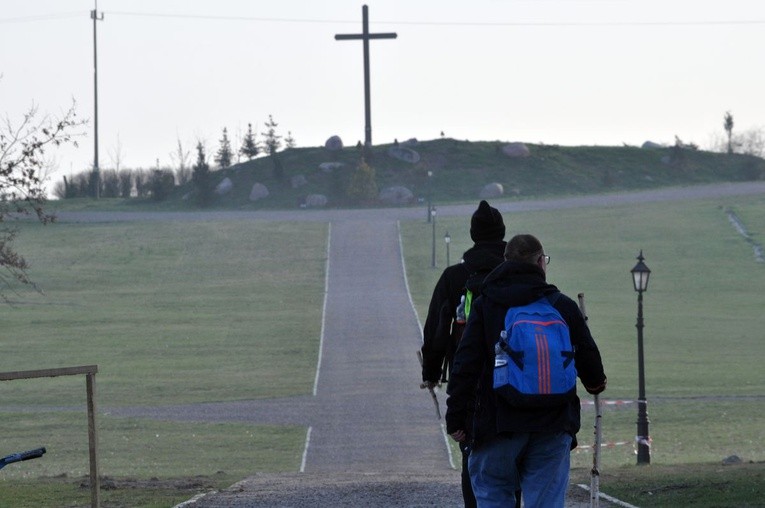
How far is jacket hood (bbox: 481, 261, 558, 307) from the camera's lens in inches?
249

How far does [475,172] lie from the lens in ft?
290

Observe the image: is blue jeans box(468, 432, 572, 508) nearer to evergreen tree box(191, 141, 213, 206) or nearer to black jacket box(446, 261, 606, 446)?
black jacket box(446, 261, 606, 446)

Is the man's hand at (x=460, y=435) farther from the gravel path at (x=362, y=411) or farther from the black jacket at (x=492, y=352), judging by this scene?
the gravel path at (x=362, y=411)

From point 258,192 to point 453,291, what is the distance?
7835 centimetres

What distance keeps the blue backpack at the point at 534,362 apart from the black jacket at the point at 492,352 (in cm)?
9

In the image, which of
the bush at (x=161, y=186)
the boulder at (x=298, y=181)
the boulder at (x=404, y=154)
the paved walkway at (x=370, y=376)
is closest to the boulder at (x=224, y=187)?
the bush at (x=161, y=186)

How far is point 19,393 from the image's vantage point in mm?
32188

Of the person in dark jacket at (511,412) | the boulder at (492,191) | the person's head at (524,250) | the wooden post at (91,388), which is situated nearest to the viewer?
the person in dark jacket at (511,412)

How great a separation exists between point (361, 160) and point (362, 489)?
73.5 meters

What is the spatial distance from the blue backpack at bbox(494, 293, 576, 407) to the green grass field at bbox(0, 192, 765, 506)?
673cm

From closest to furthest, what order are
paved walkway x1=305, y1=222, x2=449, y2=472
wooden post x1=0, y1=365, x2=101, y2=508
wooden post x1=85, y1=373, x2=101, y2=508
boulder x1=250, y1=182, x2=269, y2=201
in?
wooden post x1=0, y1=365, x2=101, y2=508
wooden post x1=85, y1=373, x2=101, y2=508
paved walkway x1=305, y1=222, x2=449, y2=472
boulder x1=250, y1=182, x2=269, y2=201

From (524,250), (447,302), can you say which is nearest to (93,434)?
(447,302)

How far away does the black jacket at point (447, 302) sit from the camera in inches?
305

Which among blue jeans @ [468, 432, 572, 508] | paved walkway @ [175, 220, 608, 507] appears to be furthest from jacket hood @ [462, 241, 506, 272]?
paved walkway @ [175, 220, 608, 507]
